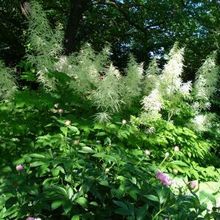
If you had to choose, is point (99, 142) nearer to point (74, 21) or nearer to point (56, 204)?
point (56, 204)

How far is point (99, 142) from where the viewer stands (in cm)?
345

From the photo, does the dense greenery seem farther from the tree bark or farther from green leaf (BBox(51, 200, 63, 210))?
the tree bark

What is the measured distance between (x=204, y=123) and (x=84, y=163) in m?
4.14

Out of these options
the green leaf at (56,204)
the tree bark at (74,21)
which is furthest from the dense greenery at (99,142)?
the tree bark at (74,21)

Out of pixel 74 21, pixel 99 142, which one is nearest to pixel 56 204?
pixel 99 142

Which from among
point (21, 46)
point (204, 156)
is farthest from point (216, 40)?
point (204, 156)

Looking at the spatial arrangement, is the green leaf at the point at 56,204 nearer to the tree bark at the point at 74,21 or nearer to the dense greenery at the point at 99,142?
the dense greenery at the point at 99,142

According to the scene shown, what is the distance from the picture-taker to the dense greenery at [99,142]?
2.09 meters

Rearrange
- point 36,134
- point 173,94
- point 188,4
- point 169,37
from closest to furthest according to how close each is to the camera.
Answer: point 36,134
point 173,94
point 188,4
point 169,37

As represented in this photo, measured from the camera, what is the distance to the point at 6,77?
490 centimetres

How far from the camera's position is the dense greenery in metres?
2.09

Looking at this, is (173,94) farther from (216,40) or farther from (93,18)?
(93,18)

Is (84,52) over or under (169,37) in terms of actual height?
over

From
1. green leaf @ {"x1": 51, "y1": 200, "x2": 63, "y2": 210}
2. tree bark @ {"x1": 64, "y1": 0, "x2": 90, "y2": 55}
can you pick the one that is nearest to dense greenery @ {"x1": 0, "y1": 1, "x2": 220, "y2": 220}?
green leaf @ {"x1": 51, "y1": 200, "x2": 63, "y2": 210}
